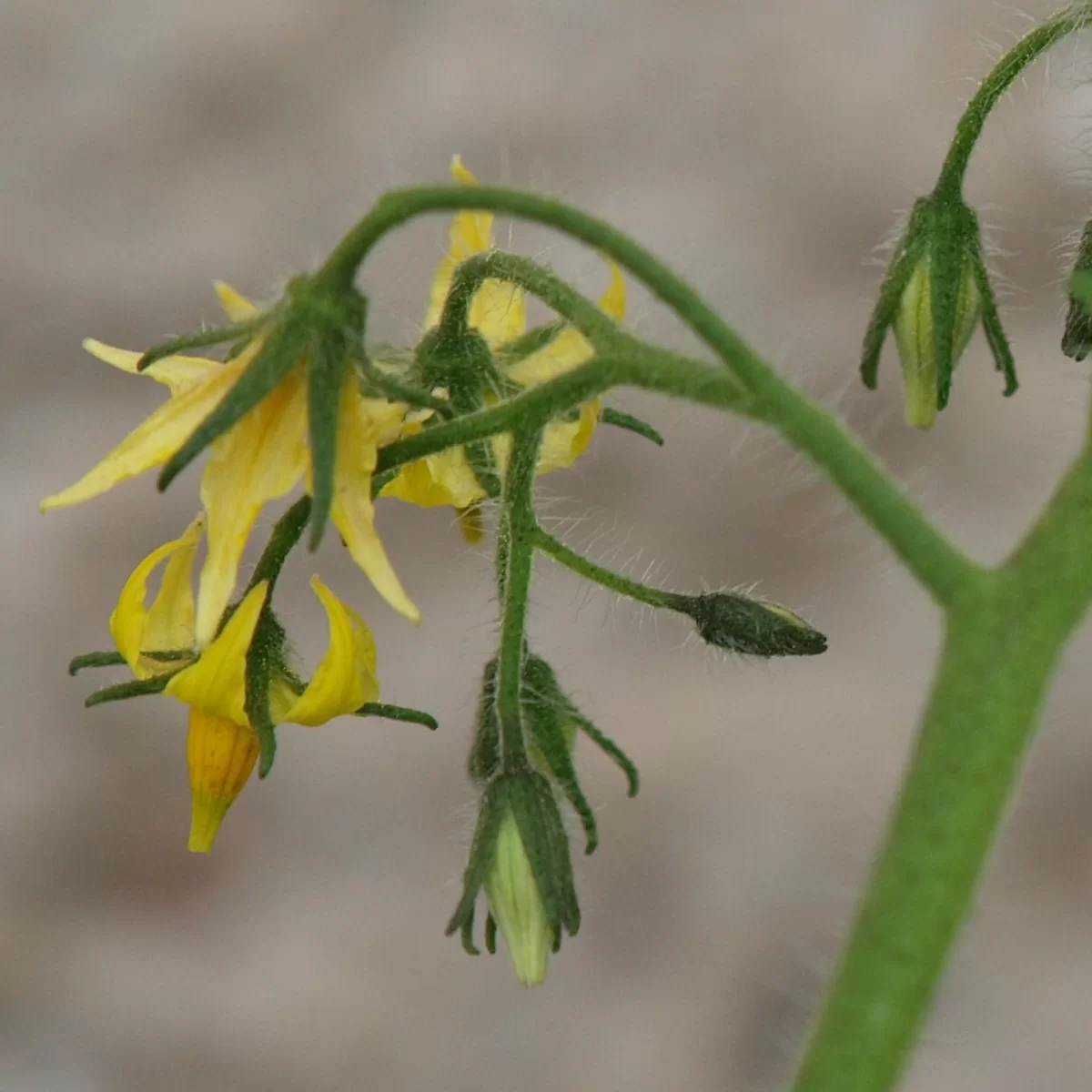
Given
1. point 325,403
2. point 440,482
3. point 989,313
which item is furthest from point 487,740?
point 989,313

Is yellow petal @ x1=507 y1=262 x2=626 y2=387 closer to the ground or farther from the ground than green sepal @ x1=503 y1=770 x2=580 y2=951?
farther from the ground

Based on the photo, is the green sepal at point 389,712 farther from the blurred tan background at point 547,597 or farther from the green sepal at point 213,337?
the blurred tan background at point 547,597

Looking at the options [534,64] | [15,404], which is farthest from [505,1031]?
[534,64]

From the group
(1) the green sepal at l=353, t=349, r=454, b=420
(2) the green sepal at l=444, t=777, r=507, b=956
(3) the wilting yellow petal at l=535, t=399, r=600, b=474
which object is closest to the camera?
(1) the green sepal at l=353, t=349, r=454, b=420

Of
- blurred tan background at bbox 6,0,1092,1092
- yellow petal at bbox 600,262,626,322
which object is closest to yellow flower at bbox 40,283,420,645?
yellow petal at bbox 600,262,626,322

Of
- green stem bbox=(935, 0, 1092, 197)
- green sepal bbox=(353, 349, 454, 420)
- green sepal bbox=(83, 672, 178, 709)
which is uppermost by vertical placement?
green stem bbox=(935, 0, 1092, 197)

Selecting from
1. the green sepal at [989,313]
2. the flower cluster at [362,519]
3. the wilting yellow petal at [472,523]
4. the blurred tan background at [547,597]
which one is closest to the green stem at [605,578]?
the flower cluster at [362,519]

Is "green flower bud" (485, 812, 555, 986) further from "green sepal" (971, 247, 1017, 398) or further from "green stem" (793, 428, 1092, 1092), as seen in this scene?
"green sepal" (971, 247, 1017, 398)
